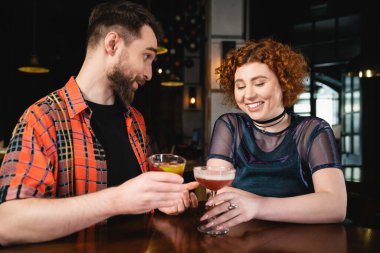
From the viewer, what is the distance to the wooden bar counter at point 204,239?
1.11 meters

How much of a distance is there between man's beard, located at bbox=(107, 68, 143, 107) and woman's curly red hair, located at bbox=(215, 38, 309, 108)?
63 centimetres

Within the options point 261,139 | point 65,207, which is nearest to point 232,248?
point 65,207

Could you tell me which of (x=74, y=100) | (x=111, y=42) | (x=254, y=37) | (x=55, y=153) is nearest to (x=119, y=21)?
(x=111, y=42)

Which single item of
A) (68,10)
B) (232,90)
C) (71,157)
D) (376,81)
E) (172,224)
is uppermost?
(68,10)

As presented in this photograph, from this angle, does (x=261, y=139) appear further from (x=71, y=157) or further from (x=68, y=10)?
(x=68, y=10)

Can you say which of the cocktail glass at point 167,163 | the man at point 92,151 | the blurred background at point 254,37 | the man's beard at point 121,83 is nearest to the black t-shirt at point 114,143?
the man at point 92,151

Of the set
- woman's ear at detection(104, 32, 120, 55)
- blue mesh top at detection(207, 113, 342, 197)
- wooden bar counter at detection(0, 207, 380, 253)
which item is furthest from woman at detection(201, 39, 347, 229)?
woman's ear at detection(104, 32, 120, 55)

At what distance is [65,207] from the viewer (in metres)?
1.14

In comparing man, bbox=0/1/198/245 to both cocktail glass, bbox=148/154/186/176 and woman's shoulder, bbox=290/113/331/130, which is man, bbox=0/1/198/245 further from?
woman's shoulder, bbox=290/113/331/130

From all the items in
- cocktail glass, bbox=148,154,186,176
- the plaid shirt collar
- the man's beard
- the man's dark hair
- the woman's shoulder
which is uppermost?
the man's dark hair

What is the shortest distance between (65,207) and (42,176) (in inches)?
7.7

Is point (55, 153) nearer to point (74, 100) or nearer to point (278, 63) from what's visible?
point (74, 100)

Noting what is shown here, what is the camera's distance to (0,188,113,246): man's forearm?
3.66 feet

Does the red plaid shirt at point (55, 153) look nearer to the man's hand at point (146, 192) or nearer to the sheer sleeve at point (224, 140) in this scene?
the man's hand at point (146, 192)
